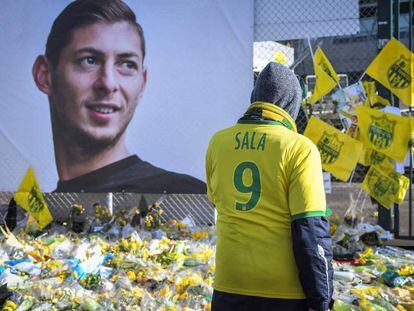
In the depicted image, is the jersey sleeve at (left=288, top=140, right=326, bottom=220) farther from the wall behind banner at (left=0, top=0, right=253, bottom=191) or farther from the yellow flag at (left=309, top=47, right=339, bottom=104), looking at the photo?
the wall behind banner at (left=0, top=0, right=253, bottom=191)

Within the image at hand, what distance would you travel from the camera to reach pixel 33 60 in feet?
21.4

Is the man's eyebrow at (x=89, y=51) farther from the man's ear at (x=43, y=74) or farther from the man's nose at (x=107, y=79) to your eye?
the man's ear at (x=43, y=74)

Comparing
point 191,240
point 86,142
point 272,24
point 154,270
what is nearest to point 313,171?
point 154,270

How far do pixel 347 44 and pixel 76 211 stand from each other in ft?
26.6

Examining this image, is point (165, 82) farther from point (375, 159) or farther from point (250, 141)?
point (250, 141)

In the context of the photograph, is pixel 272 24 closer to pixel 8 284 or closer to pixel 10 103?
pixel 10 103

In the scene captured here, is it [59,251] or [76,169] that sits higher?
[76,169]

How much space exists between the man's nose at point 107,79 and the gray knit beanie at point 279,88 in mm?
4031

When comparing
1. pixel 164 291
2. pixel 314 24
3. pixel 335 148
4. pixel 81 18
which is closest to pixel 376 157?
pixel 335 148

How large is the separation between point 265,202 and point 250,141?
0.90 feet

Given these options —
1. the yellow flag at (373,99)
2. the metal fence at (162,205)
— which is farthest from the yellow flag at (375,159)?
the metal fence at (162,205)

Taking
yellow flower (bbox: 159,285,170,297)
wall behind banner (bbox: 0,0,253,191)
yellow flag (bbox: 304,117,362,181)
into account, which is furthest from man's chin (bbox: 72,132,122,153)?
yellow flower (bbox: 159,285,170,297)

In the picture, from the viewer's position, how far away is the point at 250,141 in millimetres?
2293

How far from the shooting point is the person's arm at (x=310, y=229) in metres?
2.08
